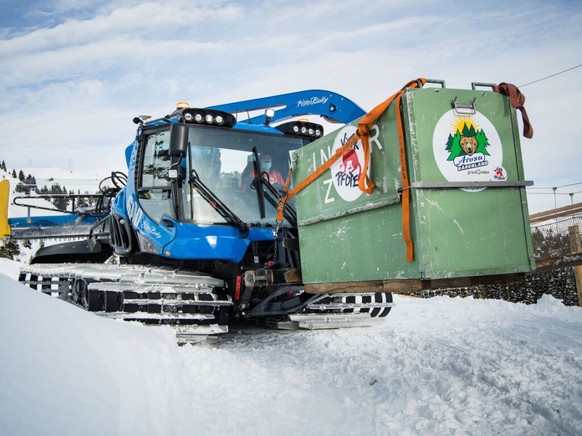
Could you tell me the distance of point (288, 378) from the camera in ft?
13.6

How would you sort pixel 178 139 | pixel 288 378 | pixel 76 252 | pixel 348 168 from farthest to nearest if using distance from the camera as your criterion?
pixel 76 252
pixel 178 139
pixel 288 378
pixel 348 168

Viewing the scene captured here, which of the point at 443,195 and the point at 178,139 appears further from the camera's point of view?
the point at 178,139

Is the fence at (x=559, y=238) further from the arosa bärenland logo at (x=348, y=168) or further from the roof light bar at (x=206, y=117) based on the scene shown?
the roof light bar at (x=206, y=117)

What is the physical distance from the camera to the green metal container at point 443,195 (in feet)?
10.9

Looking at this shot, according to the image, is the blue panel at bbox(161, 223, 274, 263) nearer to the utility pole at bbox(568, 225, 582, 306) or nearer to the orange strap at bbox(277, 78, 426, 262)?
the orange strap at bbox(277, 78, 426, 262)

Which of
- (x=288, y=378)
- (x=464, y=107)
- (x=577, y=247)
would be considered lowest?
(x=288, y=378)

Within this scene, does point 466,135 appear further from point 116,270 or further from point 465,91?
point 116,270

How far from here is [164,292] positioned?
5.17 meters

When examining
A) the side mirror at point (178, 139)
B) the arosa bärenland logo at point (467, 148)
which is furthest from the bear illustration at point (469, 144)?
the side mirror at point (178, 139)

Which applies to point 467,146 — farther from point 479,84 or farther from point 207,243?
point 207,243

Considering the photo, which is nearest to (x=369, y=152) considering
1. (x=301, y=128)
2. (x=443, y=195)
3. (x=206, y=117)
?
(x=443, y=195)

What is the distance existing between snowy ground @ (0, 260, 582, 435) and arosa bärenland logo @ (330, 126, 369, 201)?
152cm

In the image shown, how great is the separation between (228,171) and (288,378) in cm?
251

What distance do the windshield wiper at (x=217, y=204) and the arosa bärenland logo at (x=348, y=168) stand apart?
1603mm
